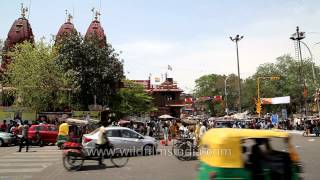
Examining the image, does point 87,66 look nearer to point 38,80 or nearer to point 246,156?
point 38,80

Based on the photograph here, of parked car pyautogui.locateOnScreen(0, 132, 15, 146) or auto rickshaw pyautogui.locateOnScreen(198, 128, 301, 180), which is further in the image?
parked car pyautogui.locateOnScreen(0, 132, 15, 146)

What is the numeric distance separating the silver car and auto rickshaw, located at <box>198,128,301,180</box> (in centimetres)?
1094

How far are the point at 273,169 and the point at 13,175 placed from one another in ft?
28.6

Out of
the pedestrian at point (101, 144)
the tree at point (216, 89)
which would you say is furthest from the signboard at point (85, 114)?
the tree at point (216, 89)

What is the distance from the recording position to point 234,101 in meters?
101

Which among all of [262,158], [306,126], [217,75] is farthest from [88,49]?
[217,75]

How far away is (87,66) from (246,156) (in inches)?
1341

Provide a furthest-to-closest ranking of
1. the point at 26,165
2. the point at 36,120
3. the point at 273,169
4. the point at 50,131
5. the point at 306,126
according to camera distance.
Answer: the point at 306,126 < the point at 36,120 < the point at 50,131 < the point at 26,165 < the point at 273,169

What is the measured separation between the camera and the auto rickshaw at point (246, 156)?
22.7ft

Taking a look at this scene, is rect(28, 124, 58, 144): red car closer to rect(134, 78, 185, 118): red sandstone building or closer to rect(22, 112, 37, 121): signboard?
rect(22, 112, 37, 121): signboard

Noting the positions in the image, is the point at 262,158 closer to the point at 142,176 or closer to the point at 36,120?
the point at 142,176

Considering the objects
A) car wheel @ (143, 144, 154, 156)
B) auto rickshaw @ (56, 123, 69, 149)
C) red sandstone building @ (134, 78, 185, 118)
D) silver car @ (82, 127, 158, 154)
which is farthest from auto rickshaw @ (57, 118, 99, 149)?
red sandstone building @ (134, 78, 185, 118)

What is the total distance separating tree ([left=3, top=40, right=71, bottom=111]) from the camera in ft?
130

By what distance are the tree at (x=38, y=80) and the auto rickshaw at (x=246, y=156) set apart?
3320 centimetres
